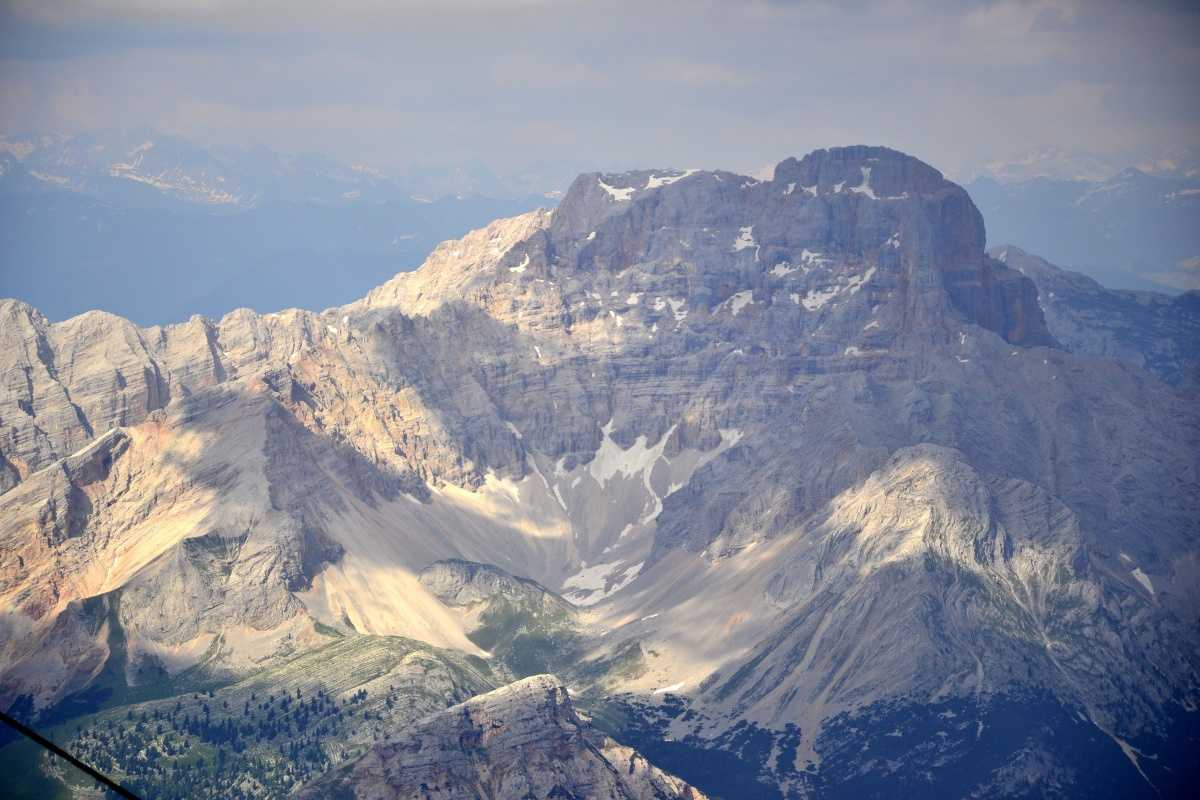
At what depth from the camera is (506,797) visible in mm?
184125

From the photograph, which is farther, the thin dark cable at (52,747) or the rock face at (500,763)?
the rock face at (500,763)

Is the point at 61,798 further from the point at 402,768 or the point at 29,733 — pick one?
the point at 29,733

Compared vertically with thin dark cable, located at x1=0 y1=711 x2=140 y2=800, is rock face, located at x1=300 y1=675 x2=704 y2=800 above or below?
below

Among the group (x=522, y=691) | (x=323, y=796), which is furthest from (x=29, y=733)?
(x=522, y=691)

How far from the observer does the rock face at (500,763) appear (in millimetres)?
183500

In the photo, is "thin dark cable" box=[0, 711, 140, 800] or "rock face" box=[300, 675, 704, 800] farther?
"rock face" box=[300, 675, 704, 800]

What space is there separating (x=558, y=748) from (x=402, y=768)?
19.8 m

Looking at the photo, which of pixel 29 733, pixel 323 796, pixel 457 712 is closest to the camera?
pixel 29 733

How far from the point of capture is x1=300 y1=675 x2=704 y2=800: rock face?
18350cm

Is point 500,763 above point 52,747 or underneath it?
underneath

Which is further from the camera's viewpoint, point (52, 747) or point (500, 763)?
point (500, 763)

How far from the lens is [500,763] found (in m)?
189

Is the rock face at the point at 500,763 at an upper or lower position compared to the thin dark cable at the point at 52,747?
lower

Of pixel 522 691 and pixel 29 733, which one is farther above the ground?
pixel 29 733
